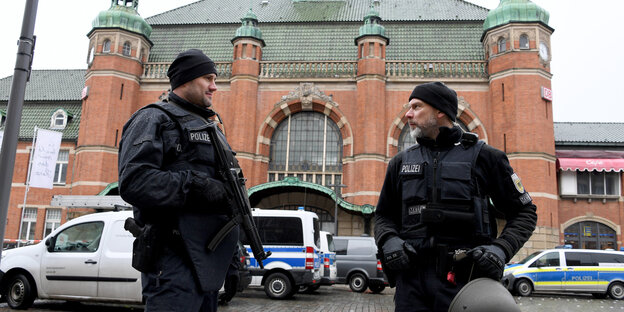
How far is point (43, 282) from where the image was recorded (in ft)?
32.0

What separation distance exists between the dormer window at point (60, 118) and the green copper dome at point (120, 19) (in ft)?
Result: 24.1

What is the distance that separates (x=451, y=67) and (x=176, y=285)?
27.8 meters

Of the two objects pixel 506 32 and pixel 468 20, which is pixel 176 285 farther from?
pixel 468 20

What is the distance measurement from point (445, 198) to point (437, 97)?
0.72 m

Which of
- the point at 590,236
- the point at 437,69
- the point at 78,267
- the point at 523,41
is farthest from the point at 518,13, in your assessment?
the point at 78,267

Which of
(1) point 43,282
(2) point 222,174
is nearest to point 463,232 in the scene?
(2) point 222,174

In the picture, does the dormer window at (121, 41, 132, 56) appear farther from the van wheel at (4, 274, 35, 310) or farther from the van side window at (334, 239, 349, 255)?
the van wheel at (4, 274, 35, 310)

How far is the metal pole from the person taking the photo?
5.60 metres

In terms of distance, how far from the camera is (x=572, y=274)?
1744 centimetres

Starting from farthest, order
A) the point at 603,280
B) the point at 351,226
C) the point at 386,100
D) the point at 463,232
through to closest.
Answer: the point at 386,100 → the point at 351,226 → the point at 603,280 → the point at 463,232

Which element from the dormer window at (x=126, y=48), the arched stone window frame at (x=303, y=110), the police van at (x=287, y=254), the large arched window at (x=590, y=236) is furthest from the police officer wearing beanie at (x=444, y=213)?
the dormer window at (x=126, y=48)

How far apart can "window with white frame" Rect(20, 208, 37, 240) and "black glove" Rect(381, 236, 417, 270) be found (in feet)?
112

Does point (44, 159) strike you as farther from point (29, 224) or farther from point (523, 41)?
point (523, 41)

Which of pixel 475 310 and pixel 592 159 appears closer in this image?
pixel 475 310
